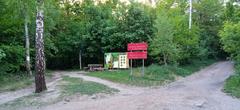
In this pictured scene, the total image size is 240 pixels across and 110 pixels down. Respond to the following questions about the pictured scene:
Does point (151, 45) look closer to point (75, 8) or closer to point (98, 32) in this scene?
point (98, 32)

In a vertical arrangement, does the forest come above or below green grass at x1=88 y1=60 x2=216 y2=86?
above

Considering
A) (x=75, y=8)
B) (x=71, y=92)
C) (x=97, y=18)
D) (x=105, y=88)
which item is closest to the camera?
(x=71, y=92)

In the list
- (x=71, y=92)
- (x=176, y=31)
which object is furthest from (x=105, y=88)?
(x=176, y=31)

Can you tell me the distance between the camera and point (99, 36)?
102ft

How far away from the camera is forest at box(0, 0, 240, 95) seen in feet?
75.3

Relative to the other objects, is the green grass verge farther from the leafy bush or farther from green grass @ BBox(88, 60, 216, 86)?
the leafy bush

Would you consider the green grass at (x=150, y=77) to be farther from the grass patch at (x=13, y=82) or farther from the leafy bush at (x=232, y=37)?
the grass patch at (x=13, y=82)

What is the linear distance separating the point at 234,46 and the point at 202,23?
29.0m

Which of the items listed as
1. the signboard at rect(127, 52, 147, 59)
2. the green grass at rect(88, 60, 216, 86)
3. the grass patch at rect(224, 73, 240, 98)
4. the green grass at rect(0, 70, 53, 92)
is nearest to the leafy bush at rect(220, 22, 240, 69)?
the grass patch at rect(224, 73, 240, 98)

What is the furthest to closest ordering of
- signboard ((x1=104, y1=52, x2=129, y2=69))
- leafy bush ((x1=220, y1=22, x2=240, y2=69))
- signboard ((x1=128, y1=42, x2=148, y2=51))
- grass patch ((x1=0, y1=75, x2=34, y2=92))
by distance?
signboard ((x1=104, y1=52, x2=129, y2=69)) < signboard ((x1=128, y1=42, x2=148, y2=51)) < leafy bush ((x1=220, y1=22, x2=240, y2=69)) < grass patch ((x1=0, y1=75, x2=34, y2=92))

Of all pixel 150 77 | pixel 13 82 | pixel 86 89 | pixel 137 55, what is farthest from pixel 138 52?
pixel 13 82


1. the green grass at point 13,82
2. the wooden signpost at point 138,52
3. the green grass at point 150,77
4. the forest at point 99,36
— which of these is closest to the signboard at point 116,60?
the forest at point 99,36

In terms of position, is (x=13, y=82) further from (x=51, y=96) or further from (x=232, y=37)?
(x=232, y=37)

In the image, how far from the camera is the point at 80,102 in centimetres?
1287
